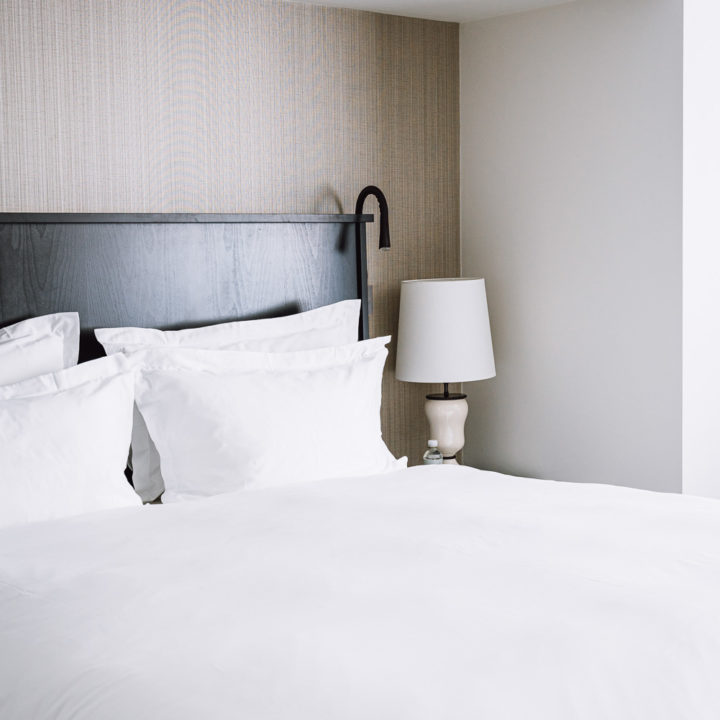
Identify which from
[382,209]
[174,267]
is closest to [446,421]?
[382,209]

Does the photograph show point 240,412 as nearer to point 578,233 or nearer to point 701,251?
point 578,233

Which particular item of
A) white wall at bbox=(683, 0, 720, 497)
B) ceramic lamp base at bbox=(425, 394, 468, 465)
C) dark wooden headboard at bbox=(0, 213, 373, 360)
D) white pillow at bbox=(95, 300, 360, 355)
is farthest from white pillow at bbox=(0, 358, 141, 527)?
white wall at bbox=(683, 0, 720, 497)

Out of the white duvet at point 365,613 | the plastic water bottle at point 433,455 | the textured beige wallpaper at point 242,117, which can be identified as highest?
the textured beige wallpaper at point 242,117

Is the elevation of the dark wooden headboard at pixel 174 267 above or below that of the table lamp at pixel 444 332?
above

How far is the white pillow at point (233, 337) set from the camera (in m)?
2.76

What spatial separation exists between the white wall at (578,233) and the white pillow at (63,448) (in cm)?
167

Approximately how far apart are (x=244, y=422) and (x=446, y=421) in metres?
1.11

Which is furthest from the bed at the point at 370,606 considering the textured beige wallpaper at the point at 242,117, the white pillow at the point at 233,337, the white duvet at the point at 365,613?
the textured beige wallpaper at the point at 242,117

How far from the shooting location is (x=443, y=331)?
338 cm

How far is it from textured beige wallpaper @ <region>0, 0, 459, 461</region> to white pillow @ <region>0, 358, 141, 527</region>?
0.70 metres

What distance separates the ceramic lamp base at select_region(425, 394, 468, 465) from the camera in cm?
352

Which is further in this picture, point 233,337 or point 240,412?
point 233,337

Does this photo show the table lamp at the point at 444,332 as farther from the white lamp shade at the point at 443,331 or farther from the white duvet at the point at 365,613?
the white duvet at the point at 365,613

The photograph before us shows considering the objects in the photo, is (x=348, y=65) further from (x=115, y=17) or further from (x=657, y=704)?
(x=657, y=704)
